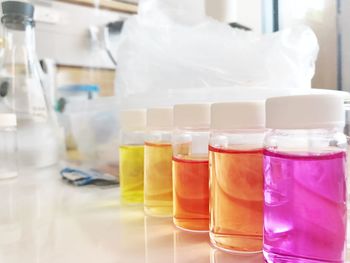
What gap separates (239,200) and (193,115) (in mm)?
106

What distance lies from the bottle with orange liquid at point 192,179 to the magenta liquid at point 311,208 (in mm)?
110

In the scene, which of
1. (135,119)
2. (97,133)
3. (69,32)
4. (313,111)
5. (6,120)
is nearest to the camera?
(313,111)

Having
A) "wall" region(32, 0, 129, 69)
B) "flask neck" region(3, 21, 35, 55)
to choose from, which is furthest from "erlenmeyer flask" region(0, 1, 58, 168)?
"wall" region(32, 0, 129, 69)

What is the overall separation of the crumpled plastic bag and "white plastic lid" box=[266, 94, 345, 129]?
0.66 ft

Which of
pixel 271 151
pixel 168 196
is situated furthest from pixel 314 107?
pixel 168 196

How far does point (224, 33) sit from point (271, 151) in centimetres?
39

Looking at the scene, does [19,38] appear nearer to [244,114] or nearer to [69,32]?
[69,32]

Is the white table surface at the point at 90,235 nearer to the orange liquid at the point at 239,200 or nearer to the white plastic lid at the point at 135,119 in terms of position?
the orange liquid at the point at 239,200

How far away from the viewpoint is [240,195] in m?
0.31

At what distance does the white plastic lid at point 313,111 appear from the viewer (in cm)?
24

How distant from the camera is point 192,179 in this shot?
14.4 inches

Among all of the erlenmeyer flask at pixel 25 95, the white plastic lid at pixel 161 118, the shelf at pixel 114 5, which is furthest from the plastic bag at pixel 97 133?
the shelf at pixel 114 5

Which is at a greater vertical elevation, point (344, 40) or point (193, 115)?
point (344, 40)

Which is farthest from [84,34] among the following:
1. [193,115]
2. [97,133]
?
[193,115]
